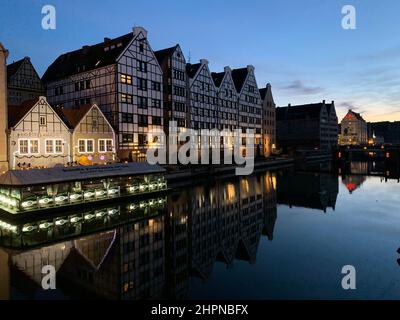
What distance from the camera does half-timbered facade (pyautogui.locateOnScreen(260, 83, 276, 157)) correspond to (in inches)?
3636

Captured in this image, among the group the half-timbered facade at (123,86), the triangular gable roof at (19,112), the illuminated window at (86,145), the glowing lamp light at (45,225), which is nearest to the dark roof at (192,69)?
the half-timbered facade at (123,86)

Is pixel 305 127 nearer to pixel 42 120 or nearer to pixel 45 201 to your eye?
pixel 42 120

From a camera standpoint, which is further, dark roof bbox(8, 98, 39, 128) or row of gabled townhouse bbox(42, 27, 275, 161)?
row of gabled townhouse bbox(42, 27, 275, 161)

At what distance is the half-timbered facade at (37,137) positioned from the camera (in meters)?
36.2

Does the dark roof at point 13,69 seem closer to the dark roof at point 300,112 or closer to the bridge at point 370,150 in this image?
the bridge at point 370,150

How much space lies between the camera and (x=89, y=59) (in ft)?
175

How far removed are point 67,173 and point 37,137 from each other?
1313 centimetres

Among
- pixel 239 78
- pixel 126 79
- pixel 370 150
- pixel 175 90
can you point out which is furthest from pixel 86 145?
pixel 370 150

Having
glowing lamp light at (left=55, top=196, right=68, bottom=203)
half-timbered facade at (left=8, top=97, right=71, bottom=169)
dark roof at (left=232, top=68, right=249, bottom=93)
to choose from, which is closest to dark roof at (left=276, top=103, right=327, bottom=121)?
dark roof at (left=232, top=68, right=249, bottom=93)

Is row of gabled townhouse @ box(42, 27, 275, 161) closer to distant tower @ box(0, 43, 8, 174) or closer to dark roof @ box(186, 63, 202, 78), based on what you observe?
dark roof @ box(186, 63, 202, 78)

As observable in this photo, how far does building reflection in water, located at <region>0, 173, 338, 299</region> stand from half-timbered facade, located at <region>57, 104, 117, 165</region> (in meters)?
15.3

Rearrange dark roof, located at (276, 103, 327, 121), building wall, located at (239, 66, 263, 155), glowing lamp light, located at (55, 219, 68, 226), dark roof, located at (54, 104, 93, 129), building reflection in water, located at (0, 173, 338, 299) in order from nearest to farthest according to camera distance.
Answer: building reflection in water, located at (0, 173, 338, 299) → glowing lamp light, located at (55, 219, 68, 226) → dark roof, located at (54, 104, 93, 129) → building wall, located at (239, 66, 263, 155) → dark roof, located at (276, 103, 327, 121)

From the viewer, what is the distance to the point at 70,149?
41.1 meters

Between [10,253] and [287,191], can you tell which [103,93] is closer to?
[287,191]
